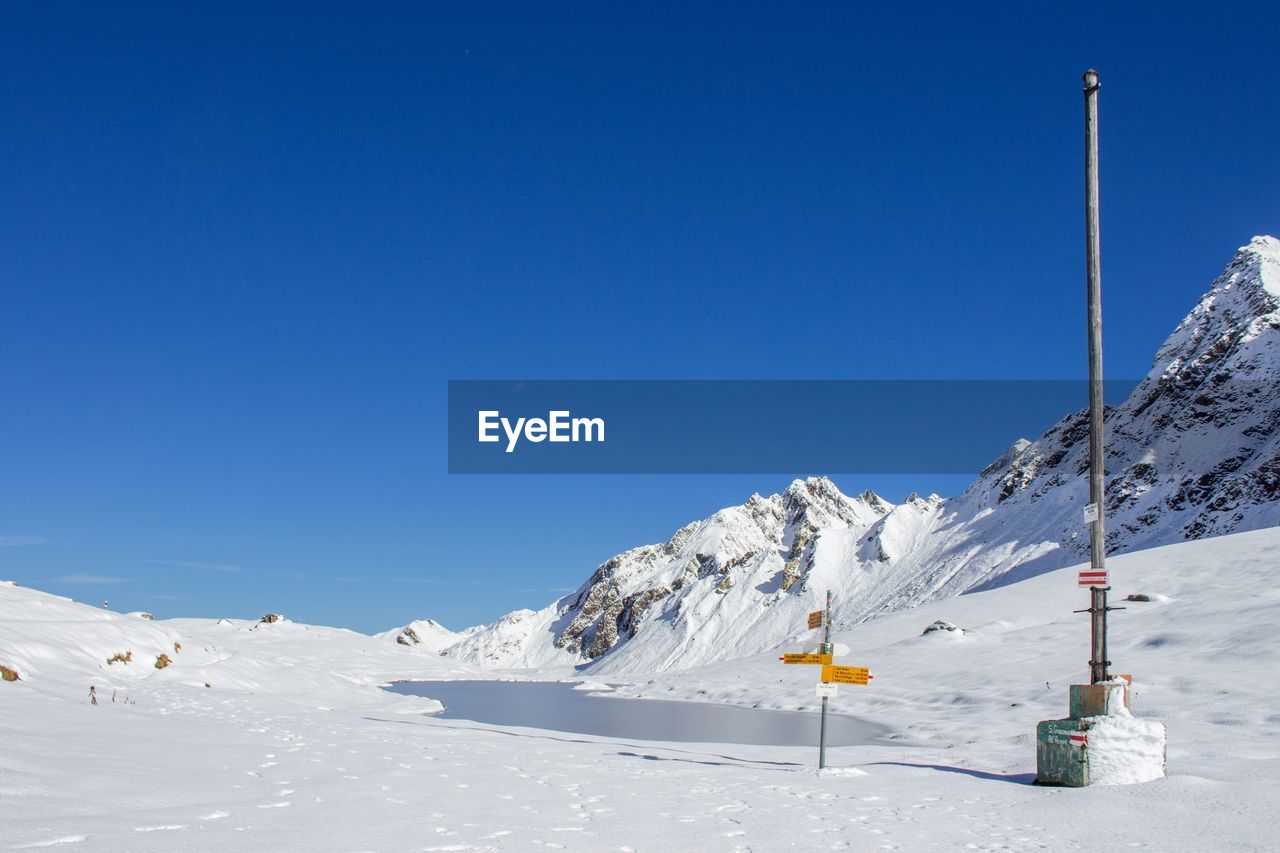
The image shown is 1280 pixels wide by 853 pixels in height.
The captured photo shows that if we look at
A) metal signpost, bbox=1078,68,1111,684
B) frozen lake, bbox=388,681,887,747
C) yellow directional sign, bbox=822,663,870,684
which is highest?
metal signpost, bbox=1078,68,1111,684

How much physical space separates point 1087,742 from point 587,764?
338 inches

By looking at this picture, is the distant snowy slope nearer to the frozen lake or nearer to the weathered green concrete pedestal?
the frozen lake

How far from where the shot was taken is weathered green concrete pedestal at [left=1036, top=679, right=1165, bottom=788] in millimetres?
14102

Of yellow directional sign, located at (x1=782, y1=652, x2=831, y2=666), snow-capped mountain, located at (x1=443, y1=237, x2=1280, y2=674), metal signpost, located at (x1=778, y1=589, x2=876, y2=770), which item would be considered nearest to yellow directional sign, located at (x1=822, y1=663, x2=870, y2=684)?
metal signpost, located at (x1=778, y1=589, x2=876, y2=770)

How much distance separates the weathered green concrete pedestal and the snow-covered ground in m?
0.50

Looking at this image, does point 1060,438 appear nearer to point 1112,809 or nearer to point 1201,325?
point 1201,325

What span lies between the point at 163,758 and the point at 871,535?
Answer: 534 ft

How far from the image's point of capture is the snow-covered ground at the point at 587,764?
10273mm

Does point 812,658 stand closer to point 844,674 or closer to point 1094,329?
point 844,674

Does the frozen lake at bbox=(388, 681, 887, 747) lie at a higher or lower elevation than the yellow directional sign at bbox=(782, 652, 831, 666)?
lower

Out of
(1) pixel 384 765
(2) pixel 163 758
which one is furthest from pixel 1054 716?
(2) pixel 163 758

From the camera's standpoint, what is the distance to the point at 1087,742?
14.1 m

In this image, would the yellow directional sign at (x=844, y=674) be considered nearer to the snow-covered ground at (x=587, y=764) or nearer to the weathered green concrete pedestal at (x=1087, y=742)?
the snow-covered ground at (x=587, y=764)

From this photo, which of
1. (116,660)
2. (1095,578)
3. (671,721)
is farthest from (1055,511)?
(1095,578)
